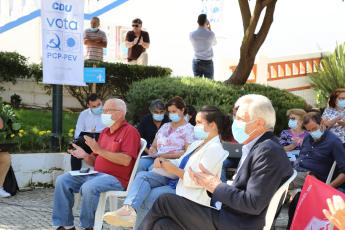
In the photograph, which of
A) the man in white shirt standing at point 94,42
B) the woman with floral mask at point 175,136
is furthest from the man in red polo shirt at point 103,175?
the man in white shirt standing at point 94,42

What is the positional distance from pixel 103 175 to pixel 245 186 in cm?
194

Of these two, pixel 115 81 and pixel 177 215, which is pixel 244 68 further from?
pixel 177 215

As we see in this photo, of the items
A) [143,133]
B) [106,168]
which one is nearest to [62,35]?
[143,133]

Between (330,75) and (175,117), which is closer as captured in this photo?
(175,117)

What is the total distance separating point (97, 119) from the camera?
7414mm

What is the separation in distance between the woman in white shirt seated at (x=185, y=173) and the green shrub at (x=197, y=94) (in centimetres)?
335

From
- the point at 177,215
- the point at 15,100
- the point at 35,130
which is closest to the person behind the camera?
the point at 177,215

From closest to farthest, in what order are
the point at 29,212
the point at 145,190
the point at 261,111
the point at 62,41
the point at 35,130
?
the point at 261,111
the point at 145,190
the point at 29,212
the point at 62,41
the point at 35,130

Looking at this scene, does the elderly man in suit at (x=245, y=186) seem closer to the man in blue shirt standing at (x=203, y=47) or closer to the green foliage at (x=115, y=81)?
the man in blue shirt standing at (x=203, y=47)

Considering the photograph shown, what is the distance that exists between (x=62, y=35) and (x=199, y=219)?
4.62 meters

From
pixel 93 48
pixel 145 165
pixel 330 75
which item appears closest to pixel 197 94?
pixel 145 165

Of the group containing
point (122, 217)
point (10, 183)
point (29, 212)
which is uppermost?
point (122, 217)

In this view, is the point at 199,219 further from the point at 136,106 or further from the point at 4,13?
the point at 4,13

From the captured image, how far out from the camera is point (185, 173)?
420 cm
